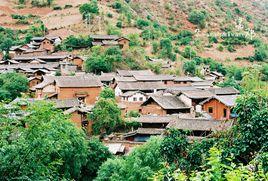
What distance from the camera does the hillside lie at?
5056cm

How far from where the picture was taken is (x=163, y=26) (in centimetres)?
5956

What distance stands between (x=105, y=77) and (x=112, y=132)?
9.63 meters

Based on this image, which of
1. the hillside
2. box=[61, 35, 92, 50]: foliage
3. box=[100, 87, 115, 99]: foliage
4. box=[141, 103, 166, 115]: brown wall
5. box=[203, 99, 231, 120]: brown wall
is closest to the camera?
box=[203, 99, 231, 120]: brown wall

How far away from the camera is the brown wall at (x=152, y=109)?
27.2 meters

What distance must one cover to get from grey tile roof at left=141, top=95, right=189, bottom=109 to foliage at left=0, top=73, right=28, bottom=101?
332 inches

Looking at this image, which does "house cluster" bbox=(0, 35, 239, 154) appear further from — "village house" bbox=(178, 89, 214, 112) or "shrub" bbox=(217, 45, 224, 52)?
"shrub" bbox=(217, 45, 224, 52)

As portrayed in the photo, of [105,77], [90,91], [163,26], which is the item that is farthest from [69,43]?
[163,26]

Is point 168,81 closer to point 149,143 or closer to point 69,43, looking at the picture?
point 69,43

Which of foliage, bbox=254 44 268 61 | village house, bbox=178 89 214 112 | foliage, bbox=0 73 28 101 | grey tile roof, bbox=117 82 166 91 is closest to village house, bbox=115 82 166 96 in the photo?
grey tile roof, bbox=117 82 166 91

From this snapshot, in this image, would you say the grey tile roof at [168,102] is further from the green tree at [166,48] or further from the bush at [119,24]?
the bush at [119,24]

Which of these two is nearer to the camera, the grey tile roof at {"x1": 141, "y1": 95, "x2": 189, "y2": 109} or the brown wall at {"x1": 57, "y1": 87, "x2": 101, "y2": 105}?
the grey tile roof at {"x1": 141, "y1": 95, "x2": 189, "y2": 109}

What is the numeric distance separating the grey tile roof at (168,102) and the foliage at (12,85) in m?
8.44

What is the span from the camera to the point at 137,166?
15.5 metres

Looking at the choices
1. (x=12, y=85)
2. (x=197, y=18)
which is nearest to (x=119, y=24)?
(x=197, y=18)
